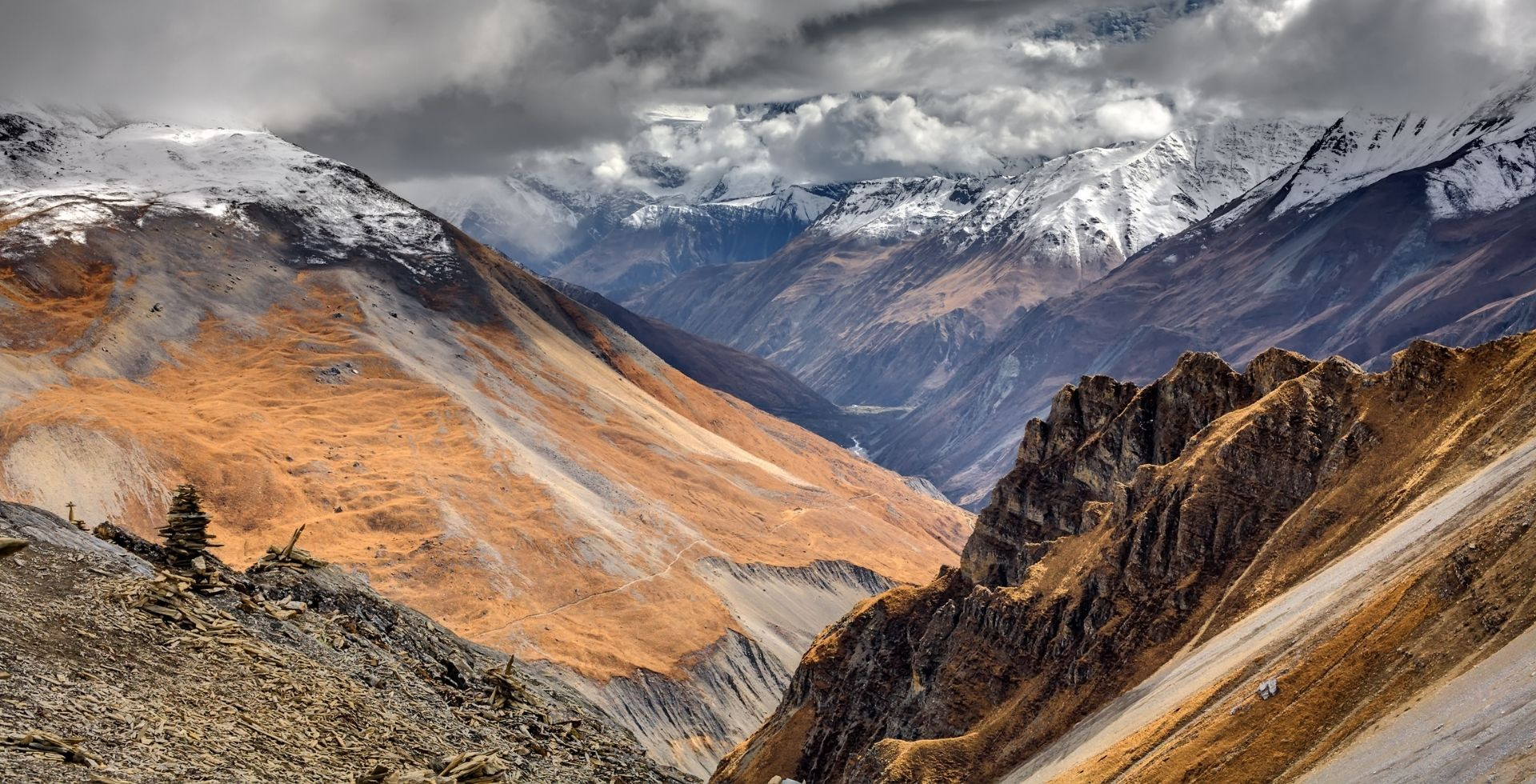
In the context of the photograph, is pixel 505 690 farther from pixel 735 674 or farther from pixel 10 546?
pixel 735 674

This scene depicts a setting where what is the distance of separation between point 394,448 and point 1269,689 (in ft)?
400

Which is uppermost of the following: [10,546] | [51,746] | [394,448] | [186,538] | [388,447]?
[388,447]

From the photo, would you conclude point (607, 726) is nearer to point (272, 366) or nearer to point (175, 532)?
point (175, 532)

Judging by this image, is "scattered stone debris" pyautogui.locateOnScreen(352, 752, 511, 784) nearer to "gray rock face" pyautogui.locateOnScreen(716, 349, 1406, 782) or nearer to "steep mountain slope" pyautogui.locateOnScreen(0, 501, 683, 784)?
"steep mountain slope" pyautogui.locateOnScreen(0, 501, 683, 784)

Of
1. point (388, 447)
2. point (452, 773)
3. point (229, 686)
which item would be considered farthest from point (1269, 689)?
point (388, 447)

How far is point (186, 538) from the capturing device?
46.3 metres

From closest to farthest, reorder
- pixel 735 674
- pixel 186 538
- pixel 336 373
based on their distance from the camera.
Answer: pixel 186 538, pixel 735 674, pixel 336 373

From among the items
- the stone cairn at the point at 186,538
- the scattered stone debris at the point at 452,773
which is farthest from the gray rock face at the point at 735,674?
the scattered stone debris at the point at 452,773

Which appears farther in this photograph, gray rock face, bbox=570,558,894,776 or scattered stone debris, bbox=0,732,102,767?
gray rock face, bbox=570,558,894,776

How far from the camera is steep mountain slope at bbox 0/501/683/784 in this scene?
29141 millimetres

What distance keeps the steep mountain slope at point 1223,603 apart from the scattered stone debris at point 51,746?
30.1 metres

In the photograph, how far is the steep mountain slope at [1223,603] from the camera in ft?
112

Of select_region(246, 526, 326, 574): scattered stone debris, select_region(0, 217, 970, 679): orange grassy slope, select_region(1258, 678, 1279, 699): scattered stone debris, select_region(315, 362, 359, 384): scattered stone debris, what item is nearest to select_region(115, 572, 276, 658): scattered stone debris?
select_region(246, 526, 326, 574): scattered stone debris

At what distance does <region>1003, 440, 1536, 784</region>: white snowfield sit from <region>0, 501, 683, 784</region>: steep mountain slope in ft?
69.2
